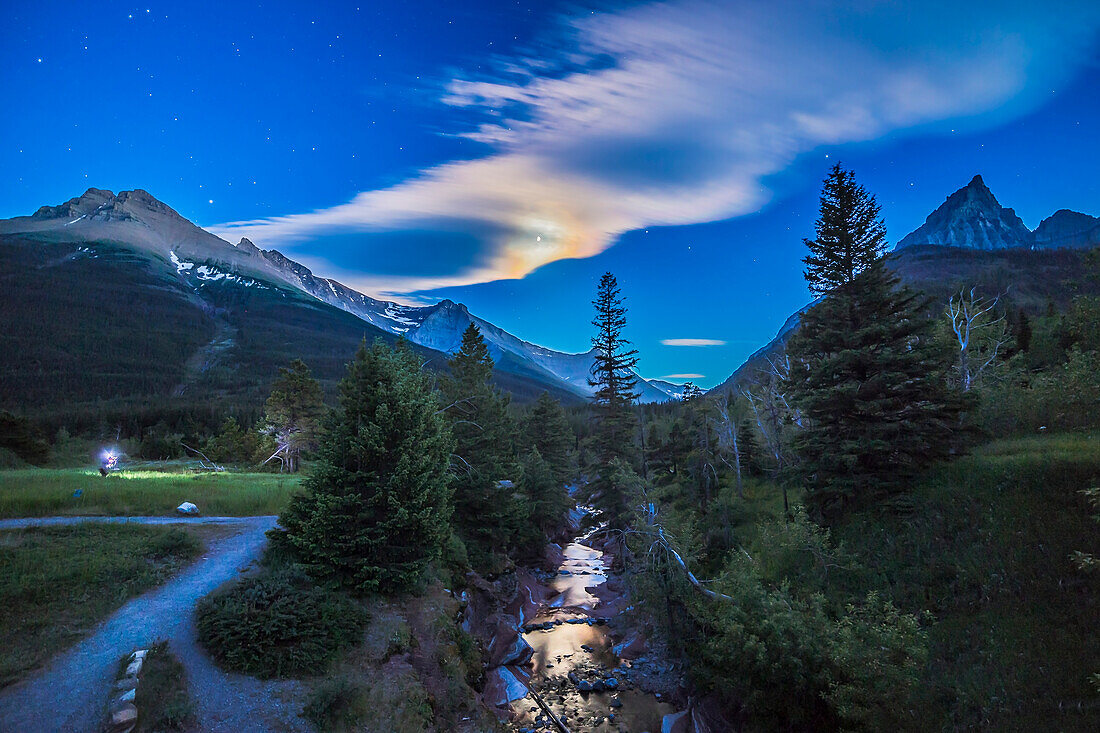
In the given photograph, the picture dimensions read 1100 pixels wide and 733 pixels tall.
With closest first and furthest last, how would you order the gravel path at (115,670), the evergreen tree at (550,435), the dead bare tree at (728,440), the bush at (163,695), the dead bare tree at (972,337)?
the gravel path at (115,670) < the bush at (163,695) < the dead bare tree at (972,337) < the dead bare tree at (728,440) < the evergreen tree at (550,435)

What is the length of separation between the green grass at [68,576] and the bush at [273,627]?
8.43 ft

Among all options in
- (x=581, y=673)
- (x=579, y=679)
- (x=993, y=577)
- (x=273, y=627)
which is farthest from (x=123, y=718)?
(x=993, y=577)

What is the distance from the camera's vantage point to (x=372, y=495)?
616 inches

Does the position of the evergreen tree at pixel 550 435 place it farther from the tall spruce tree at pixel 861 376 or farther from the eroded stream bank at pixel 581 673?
the tall spruce tree at pixel 861 376

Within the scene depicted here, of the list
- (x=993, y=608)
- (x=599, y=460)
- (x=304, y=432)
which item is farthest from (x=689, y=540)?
(x=304, y=432)

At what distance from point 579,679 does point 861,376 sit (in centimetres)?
1802

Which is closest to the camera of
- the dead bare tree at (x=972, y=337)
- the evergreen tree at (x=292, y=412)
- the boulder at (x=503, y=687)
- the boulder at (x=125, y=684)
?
the boulder at (x=125, y=684)

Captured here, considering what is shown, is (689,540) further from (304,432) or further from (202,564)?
(304,432)

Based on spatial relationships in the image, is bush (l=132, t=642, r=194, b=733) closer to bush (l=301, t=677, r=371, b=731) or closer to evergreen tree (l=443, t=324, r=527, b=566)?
bush (l=301, t=677, r=371, b=731)

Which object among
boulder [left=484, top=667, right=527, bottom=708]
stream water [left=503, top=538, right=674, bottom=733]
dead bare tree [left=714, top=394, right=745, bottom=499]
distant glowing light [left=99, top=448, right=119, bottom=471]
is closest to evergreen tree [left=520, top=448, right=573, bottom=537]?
stream water [left=503, top=538, right=674, bottom=733]

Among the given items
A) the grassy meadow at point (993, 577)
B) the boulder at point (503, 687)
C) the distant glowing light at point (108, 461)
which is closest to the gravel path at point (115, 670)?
the boulder at point (503, 687)

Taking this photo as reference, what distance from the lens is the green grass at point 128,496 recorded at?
16.5m

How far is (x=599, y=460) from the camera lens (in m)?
33.0

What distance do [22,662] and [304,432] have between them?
3362cm
